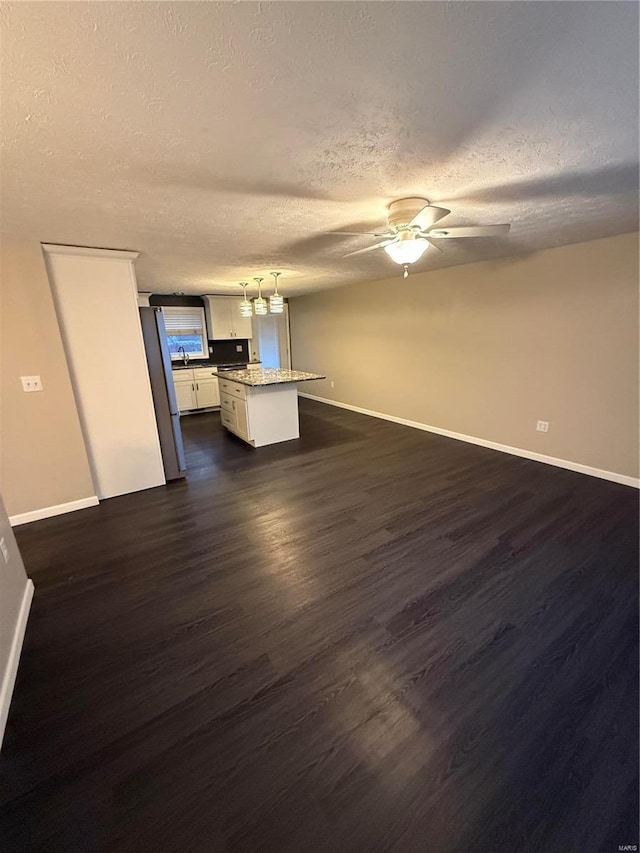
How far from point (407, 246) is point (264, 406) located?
2.87 m

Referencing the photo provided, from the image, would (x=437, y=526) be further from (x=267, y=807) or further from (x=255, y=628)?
(x=267, y=807)

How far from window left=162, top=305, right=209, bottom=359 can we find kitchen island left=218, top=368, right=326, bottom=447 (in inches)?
88.7

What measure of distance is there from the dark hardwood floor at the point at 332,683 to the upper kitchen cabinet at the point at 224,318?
15.2 feet

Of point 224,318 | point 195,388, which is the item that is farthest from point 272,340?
point 195,388

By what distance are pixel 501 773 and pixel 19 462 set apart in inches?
142

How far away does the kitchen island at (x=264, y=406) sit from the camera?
14.3 feet

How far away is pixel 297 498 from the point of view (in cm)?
313

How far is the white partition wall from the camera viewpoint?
279cm

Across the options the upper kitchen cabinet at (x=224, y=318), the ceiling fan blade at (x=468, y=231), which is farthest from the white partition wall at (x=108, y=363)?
the upper kitchen cabinet at (x=224, y=318)

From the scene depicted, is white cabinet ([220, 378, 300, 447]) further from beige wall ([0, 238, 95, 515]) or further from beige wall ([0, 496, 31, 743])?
beige wall ([0, 496, 31, 743])

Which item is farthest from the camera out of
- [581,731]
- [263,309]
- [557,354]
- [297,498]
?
[263,309]

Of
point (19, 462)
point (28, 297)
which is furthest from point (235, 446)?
point (28, 297)

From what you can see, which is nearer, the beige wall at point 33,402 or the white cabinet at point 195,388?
the beige wall at point 33,402

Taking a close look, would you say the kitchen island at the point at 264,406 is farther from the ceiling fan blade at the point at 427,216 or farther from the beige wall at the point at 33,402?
the ceiling fan blade at the point at 427,216
